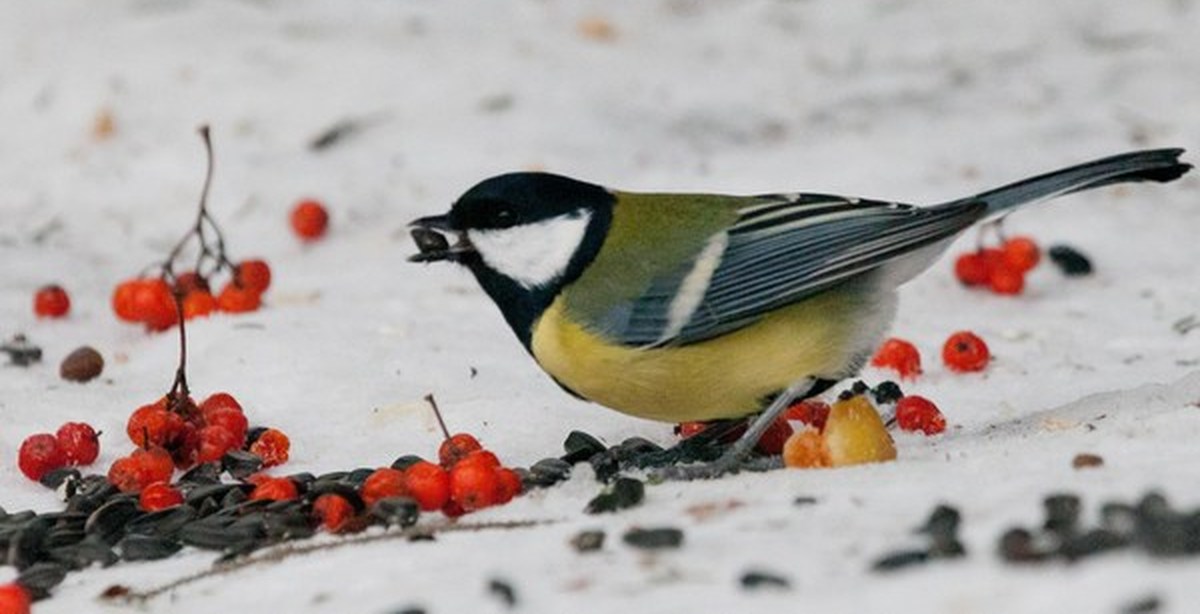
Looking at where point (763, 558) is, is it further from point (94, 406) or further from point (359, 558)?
point (94, 406)

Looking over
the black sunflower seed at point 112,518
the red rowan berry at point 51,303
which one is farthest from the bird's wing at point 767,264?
the red rowan berry at point 51,303

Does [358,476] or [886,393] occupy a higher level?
[886,393]

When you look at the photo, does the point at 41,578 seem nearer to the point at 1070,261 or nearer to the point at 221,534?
the point at 221,534

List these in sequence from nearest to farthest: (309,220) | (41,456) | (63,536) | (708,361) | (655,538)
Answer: (655,538) → (63,536) → (708,361) → (41,456) → (309,220)

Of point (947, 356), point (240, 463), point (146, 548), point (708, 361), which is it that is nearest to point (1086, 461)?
point (708, 361)

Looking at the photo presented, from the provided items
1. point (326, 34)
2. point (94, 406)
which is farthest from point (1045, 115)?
point (94, 406)

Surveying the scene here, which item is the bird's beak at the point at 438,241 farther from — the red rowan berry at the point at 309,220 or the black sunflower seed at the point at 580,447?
the red rowan berry at the point at 309,220
